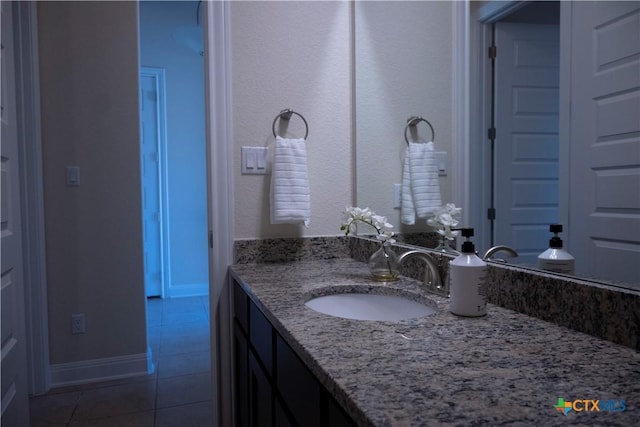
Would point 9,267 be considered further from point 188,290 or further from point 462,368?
point 188,290

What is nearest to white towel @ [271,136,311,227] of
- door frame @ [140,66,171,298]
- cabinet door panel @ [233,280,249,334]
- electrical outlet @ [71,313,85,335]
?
cabinet door panel @ [233,280,249,334]

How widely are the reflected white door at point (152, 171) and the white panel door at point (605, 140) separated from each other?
405 centimetres

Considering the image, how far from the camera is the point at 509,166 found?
100 cm

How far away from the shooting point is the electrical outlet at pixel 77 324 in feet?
7.78

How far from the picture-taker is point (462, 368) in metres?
0.61

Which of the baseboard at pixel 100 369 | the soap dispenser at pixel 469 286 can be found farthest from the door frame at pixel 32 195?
the soap dispenser at pixel 469 286

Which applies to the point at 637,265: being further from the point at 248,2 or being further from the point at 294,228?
the point at 248,2

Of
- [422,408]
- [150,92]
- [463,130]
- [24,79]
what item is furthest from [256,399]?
[150,92]

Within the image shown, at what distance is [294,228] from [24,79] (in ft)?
5.49

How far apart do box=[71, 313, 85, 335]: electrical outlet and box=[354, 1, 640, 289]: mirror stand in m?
1.77

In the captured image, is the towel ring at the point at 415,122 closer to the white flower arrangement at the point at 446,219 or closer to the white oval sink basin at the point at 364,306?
the white flower arrangement at the point at 446,219

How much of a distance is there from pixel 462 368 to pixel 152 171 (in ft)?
13.7

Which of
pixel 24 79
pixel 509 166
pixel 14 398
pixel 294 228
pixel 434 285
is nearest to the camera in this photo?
pixel 509 166

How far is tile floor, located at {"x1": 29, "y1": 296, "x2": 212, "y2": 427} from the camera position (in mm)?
1992
